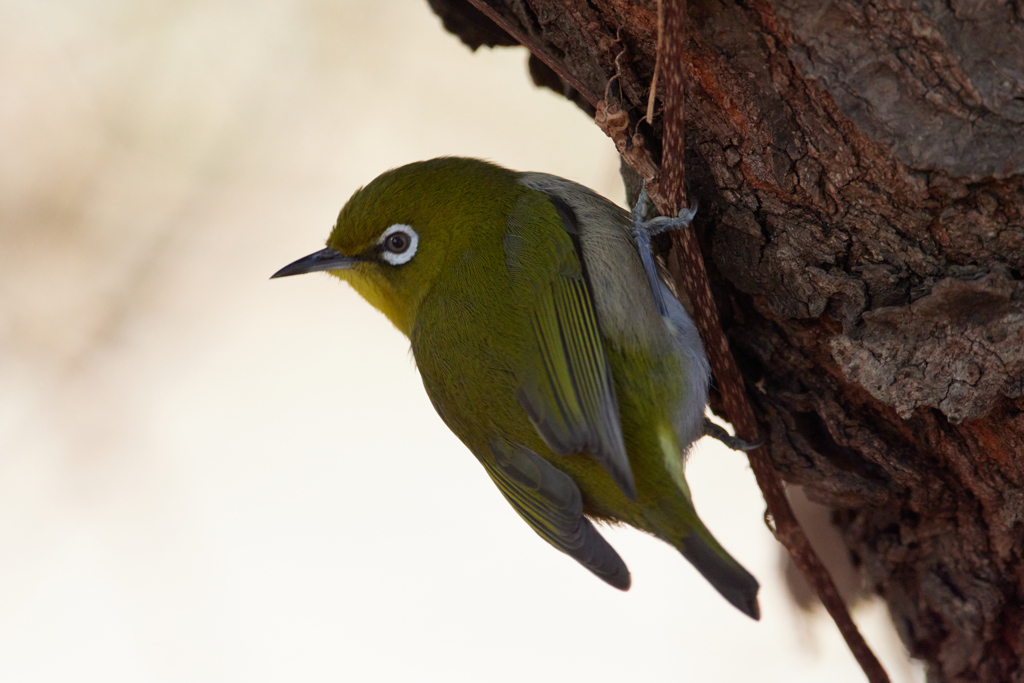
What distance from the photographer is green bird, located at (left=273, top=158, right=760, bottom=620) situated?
265cm

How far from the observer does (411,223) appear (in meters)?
3.12

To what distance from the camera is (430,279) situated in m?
3.12

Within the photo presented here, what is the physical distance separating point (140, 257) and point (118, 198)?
12.0 inches

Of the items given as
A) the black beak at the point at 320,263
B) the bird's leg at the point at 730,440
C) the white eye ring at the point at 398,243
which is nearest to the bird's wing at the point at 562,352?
the white eye ring at the point at 398,243

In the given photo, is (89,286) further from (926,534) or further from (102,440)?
(926,534)

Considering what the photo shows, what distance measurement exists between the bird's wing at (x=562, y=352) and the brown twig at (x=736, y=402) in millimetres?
339

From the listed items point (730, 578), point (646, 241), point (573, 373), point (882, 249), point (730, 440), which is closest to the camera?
point (882, 249)

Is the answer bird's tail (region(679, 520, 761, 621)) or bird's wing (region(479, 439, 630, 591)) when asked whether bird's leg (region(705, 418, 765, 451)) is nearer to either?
bird's tail (region(679, 520, 761, 621))

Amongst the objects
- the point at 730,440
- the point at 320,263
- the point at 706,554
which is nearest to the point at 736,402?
the point at 730,440

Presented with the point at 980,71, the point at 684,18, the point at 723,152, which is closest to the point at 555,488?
the point at 723,152

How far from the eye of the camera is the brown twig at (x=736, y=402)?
245 cm

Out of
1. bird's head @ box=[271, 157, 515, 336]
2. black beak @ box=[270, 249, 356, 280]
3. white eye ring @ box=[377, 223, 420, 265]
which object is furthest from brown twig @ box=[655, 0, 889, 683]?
black beak @ box=[270, 249, 356, 280]

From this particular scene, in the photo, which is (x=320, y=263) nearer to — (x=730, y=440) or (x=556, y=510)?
(x=556, y=510)

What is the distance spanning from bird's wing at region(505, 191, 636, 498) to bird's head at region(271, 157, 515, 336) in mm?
252
